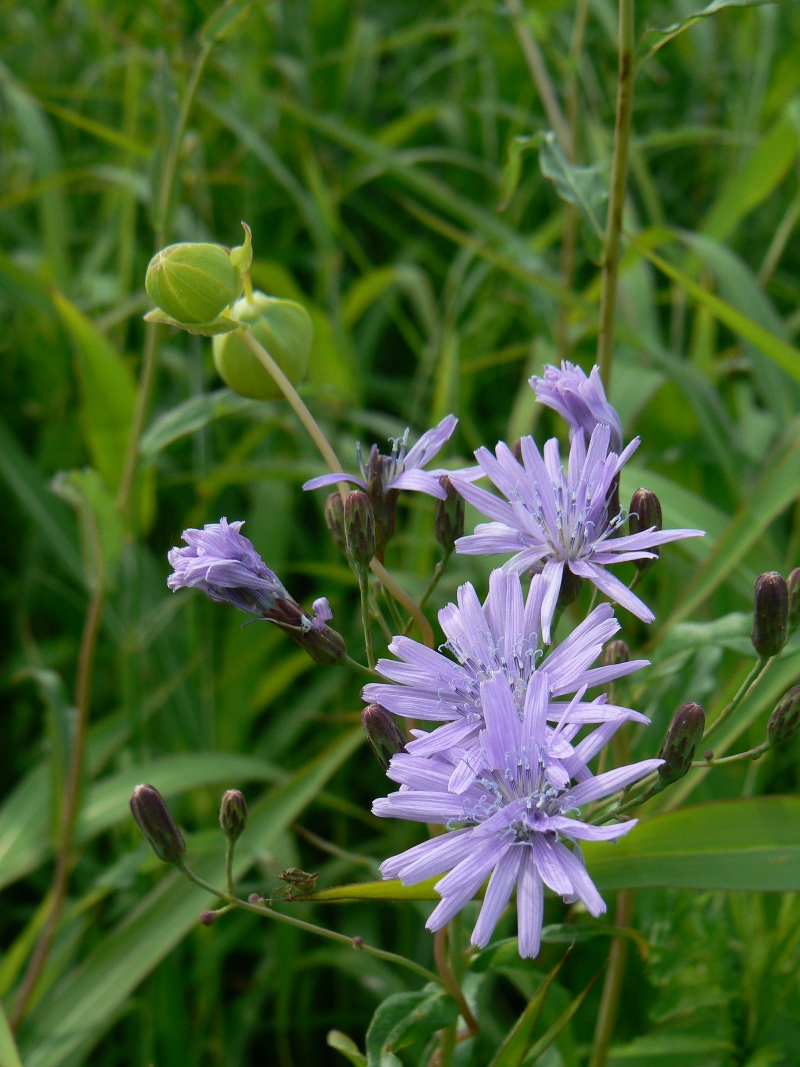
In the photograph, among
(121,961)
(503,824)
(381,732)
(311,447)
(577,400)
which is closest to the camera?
(503,824)

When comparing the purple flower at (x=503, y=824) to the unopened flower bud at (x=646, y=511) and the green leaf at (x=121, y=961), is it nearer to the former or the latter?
the unopened flower bud at (x=646, y=511)

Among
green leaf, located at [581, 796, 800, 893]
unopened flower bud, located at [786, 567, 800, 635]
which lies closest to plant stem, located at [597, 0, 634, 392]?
unopened flower bud, located at [786, 567, 800, 635]

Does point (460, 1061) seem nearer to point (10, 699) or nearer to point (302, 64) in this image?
point (10, 699)

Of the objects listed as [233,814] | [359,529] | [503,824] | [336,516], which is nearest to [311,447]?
[336,516]

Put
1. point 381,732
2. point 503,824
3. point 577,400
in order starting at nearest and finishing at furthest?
point 503,824
point 381,732
point 577,400

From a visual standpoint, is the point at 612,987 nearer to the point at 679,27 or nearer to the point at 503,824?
the point at 503,824

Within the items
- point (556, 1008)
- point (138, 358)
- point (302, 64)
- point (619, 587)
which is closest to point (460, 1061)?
point (556, 1008)

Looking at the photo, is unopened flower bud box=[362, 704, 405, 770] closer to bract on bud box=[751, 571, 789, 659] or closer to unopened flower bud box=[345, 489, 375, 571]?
unopened flower bud box=[345, 489, 375, 571]
